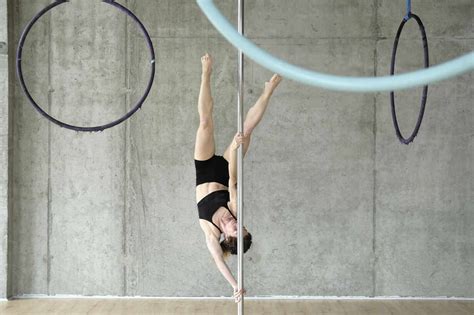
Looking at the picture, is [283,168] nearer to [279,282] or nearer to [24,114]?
[279,282]

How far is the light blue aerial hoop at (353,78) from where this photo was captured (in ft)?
8.49

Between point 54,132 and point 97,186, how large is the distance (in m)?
0.76

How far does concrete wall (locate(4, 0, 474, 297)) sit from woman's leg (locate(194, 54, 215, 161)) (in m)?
1.86

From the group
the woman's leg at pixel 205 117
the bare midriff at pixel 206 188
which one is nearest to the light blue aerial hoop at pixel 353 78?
the woman's leg at pixel 205 117

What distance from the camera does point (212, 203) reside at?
23.2ft

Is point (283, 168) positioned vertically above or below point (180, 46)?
below

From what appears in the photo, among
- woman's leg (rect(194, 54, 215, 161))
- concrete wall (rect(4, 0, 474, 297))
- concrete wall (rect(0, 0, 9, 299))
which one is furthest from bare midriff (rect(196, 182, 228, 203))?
concrete wall (rect(0, 0, 9, 299))

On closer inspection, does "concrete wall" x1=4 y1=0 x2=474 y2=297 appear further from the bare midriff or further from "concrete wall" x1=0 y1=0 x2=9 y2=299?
the bare midriff

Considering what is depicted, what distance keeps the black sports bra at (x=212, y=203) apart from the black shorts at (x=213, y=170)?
0.40ft

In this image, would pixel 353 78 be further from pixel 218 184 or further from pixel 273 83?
pixel 218 184

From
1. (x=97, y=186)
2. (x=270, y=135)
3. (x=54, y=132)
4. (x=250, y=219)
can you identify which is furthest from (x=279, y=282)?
(x=54, y=132)

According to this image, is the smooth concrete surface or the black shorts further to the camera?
the smooth concrete surface

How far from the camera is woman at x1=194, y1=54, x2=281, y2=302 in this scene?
259 inches

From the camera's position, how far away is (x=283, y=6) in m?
8.90
